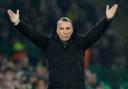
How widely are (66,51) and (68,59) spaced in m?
0.10

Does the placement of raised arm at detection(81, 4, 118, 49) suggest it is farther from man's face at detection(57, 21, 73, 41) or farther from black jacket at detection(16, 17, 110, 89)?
man's face at detection(57, 21, 73, 41)

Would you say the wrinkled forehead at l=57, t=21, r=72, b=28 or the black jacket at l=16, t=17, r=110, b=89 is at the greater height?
the wrinkled forehead at l=57, t=21, r=72, b=28

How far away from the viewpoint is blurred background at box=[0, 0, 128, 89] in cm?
1272

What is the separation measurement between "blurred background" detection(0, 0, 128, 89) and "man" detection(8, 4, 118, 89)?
165 inches

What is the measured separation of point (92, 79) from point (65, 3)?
354 centimetres

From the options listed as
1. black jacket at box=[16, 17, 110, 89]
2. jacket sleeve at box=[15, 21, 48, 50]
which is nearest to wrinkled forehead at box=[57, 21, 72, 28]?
black jacket at box=[16, 17, 110, 89]

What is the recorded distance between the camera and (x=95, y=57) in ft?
50.6

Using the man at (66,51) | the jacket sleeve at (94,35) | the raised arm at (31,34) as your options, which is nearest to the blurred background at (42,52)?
the raised arm at (31,34)

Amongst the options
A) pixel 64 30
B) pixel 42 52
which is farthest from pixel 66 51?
pixel 42 52

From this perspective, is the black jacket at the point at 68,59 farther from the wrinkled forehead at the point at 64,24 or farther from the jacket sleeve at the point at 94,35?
the wrinkled forehead at the point at 64,24

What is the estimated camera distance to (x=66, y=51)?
7234 mm

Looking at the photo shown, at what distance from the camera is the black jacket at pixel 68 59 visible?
7207 millimetres

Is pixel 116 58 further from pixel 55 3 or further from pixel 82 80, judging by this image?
pixel 82 80

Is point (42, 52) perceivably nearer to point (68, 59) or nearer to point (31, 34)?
point (31, 34)
